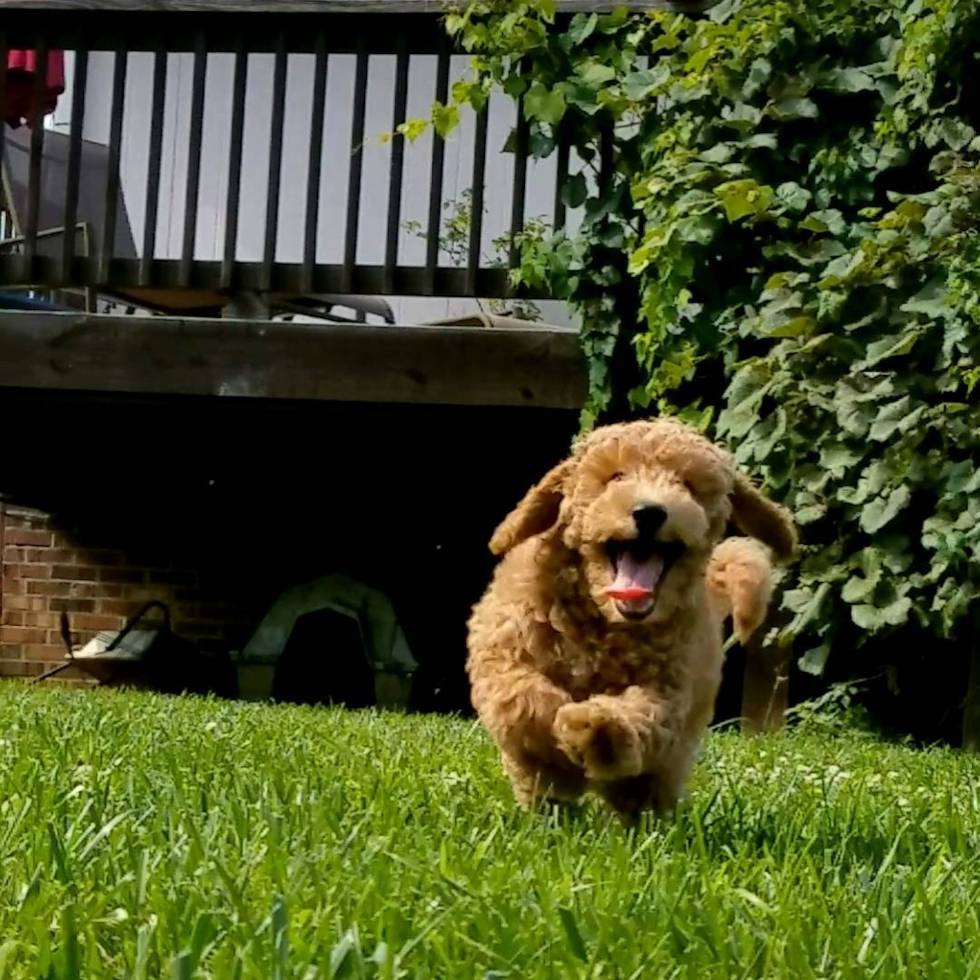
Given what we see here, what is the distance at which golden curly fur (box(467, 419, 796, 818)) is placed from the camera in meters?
2.71

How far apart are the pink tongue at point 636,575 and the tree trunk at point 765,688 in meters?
3.61

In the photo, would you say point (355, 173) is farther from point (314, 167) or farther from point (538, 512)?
point (538, 512)

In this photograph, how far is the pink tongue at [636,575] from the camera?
106 inches

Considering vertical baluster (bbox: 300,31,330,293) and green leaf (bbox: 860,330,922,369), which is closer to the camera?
green leaf (bbox: 860,330,922,369)

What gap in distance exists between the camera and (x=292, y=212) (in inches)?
378

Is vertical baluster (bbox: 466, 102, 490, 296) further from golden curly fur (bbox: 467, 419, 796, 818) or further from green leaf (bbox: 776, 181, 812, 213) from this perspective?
golden curly fur (bbox: 467, 419, 796, 818)

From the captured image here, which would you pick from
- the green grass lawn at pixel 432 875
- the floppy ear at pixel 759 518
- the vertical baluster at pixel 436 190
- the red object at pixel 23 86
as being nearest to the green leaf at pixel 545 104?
the vertical baluster at pixel 436 190

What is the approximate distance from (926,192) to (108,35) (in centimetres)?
327

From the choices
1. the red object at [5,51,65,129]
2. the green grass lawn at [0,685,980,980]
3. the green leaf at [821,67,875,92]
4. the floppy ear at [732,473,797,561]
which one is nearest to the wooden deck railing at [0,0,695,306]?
the red object at [5,51,65,129]

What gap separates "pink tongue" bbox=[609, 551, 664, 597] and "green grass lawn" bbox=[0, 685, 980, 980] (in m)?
0.38

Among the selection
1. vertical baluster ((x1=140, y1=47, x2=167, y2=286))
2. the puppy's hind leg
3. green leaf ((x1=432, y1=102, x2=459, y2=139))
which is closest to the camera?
the puppy's hind leg

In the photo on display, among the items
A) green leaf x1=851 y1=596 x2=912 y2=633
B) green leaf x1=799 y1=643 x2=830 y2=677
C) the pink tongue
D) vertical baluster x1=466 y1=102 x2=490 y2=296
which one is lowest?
green leaf x1=799 y1=643 x2=830 y2=677

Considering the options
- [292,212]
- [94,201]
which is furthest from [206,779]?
[292,212]

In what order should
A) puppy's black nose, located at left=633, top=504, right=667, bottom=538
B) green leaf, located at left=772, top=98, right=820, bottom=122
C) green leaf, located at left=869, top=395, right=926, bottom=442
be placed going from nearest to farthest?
puppy's black nose, located at left=633, top=504, right=667, bottom=538 → green leaf, located at left=869, top=395, right=926, bottom=442 → green leaf, located at left=772, top=98, right=820, bottom=122
